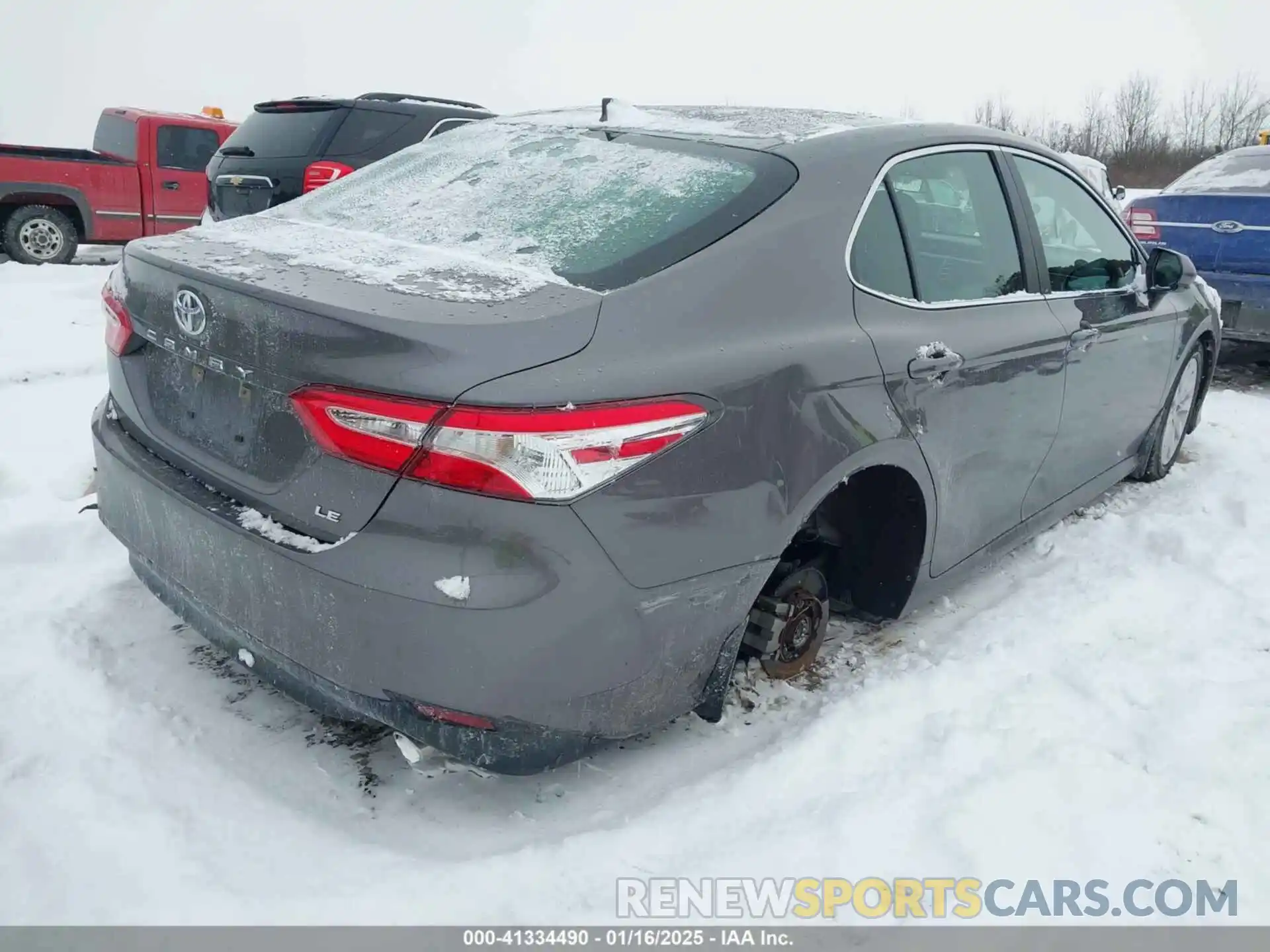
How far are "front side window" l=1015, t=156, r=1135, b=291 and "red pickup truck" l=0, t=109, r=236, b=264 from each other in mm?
9890

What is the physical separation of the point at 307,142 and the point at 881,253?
579 centimetres

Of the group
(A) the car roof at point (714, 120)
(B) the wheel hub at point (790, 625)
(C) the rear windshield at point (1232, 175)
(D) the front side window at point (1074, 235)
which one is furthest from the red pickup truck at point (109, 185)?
(B) the wheel hub at point (790, 625)

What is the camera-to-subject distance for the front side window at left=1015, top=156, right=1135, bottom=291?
3.52 metres

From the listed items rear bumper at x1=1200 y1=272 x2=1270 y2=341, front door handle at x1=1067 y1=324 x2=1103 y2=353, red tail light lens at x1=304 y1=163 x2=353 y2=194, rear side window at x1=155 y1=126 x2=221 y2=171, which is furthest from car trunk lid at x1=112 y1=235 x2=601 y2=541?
rear side window at x1=155 y1=126 x2=221 y2=171

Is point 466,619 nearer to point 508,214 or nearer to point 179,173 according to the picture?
point 508,214

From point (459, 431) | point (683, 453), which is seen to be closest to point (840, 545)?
point (683, 453)

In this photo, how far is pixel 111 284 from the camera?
8.88ft

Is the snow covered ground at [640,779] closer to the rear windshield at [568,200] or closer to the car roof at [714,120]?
the rear windshield at [568,200]

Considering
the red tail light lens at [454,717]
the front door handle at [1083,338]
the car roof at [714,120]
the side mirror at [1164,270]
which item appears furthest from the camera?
the side mirror at [1164,270]

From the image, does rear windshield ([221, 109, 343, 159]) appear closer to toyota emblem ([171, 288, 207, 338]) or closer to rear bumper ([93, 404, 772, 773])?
toyota emblem ([171, 288, 207, 338])

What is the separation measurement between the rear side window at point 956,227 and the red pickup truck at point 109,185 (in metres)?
10.0

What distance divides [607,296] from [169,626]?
1.85 meters

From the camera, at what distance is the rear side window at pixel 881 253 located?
8.58 ft

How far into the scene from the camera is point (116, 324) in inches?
103
